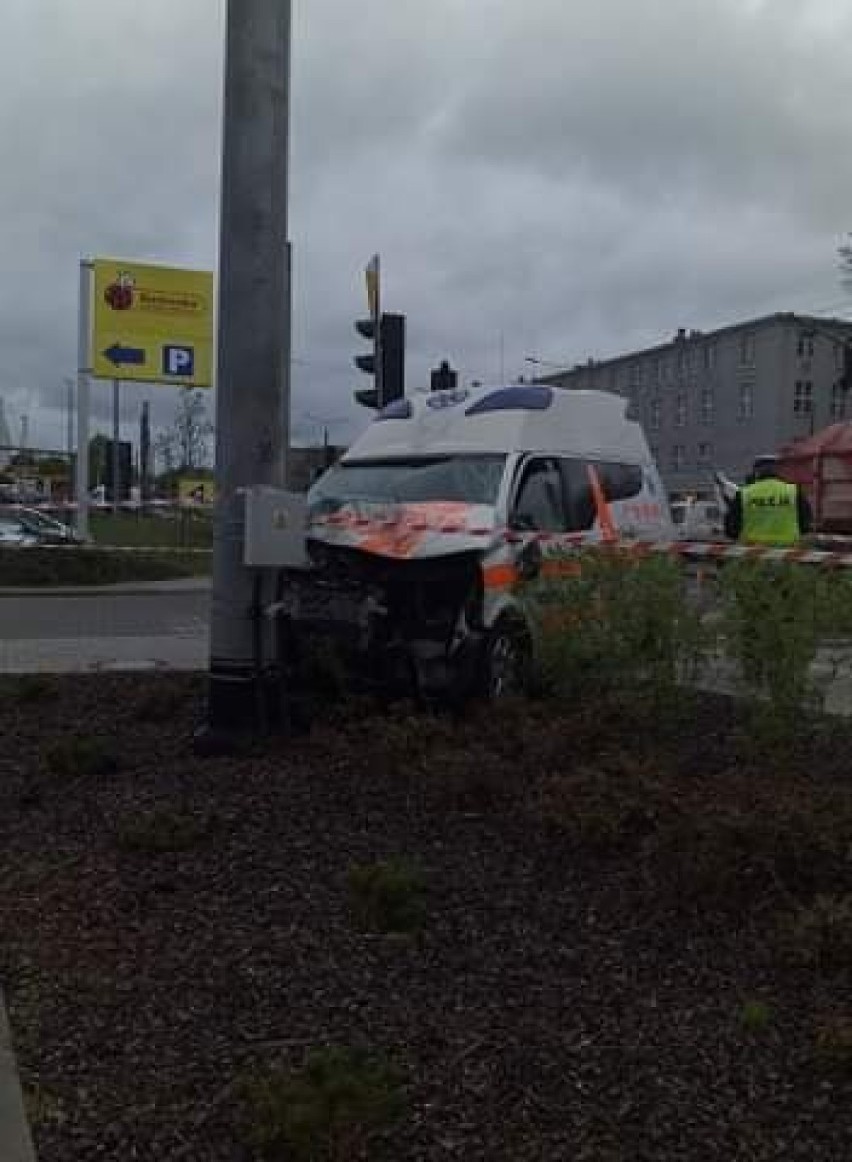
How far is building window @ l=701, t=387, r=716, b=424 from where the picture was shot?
312ft

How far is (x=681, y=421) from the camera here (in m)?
98.9

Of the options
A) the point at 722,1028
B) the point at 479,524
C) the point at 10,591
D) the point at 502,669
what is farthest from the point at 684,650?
the point at 10,591

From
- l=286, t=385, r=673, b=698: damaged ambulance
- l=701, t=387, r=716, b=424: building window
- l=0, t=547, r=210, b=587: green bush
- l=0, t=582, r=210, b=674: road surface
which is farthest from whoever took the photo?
l=701, t=387, r=716, b=424: building window

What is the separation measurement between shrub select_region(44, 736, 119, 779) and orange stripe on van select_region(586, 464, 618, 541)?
4.56m

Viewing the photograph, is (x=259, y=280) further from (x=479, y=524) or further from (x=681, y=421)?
(x=681, y=421)

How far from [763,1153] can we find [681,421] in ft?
325

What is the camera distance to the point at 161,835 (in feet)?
15.5

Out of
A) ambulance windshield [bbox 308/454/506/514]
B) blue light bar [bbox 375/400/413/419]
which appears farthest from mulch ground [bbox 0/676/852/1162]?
blue light bar [bbox 375/400/413/419]

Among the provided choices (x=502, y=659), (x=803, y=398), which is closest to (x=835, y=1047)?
(x=502, y=659)

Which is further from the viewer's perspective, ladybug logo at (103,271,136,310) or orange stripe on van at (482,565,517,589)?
ladybug logo at (103,271,136,310)

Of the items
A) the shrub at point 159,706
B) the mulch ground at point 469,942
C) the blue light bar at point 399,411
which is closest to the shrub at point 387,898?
the mulch ground at point 469,942

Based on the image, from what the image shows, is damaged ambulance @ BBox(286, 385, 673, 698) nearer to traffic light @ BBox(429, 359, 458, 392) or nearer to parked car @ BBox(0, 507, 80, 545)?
traffic light @ BBox(429, 359, 458, 392)

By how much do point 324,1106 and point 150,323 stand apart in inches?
→ 964

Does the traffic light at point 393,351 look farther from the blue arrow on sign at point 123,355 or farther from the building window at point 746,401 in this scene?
the building window at point 746,401
